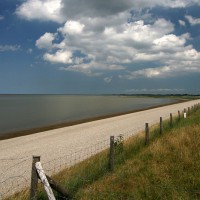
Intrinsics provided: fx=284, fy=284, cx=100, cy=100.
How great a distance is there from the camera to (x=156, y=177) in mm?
9062

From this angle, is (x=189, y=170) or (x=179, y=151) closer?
(x=189, y=170)

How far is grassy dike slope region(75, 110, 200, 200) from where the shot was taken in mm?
7965

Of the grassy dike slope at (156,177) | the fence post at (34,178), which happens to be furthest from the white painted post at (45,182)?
the grassy dike slope at (156,177)

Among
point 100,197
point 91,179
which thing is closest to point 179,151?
point 91,179

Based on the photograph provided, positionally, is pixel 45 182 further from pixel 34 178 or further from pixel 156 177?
pixel 156 177

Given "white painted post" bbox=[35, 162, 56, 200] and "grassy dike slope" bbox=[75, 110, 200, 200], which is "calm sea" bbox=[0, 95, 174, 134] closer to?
"grassy dike slope" bbox=[75, 110, 200, 200]

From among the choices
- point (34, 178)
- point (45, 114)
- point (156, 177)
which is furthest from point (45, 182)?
point (45, 114)

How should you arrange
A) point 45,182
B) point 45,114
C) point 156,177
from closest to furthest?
point 45,182 < point 156,177 < point 45,114

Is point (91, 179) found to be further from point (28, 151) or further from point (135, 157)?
point (28, 151)

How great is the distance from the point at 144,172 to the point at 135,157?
2.24 m

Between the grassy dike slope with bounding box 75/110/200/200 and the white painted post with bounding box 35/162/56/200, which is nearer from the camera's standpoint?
the white painted post with bounding box 35/162/56/200

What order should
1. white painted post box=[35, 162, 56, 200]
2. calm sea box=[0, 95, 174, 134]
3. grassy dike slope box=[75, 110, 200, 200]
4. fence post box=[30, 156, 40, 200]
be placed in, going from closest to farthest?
white painted post box=[35, 162, 56, 200] → fence post box=[30, 156, 40, 200] → grassy dike slope box=[75, 110, 200, 200] → calm sea box=[0, 95, 174, 134]

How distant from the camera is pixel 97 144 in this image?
66.8 ft

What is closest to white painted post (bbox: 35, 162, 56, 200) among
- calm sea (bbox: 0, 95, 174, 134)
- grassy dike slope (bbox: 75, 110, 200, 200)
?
grassy dike slope (bbox: 75, 110, 200, 200)
